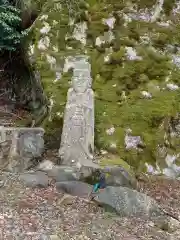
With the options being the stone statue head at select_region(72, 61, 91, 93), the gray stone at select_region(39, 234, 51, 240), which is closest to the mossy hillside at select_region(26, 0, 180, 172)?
the stone statue head at select_region(72, 61, 91, 93)

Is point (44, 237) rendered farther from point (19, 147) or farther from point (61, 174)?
point (19, 147)

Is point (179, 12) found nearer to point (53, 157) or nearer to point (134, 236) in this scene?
point (53, 157)

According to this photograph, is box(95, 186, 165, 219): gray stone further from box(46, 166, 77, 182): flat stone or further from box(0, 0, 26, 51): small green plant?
box(0, 0, 26, 51): small green plant

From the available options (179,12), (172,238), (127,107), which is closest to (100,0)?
(179,12)

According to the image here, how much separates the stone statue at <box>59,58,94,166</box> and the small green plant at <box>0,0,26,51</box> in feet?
9.96

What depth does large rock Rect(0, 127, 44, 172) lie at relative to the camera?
746cm

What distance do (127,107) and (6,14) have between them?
3.93 metres

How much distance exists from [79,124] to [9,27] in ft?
13.1

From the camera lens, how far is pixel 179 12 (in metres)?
10.5

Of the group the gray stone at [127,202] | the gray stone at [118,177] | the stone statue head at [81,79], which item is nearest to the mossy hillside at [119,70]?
the stone statue head at [81,79]

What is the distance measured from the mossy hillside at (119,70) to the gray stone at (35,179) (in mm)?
1751

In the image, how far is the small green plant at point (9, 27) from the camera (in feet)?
34.2

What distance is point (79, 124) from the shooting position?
7832 millimetres

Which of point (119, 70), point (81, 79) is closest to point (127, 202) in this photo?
point (81, 79)
